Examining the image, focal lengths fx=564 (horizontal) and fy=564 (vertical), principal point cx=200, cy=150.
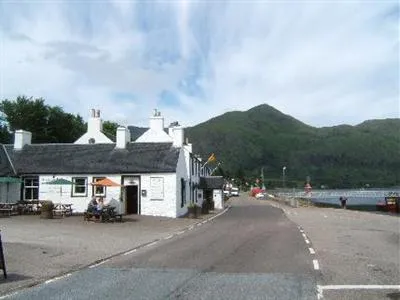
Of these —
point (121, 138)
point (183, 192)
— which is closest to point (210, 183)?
point (183, 192)

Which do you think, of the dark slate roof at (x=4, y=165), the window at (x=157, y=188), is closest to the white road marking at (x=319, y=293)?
the window at (x=157, y=188)

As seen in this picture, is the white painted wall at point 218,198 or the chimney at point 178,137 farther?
the white painted wall at point 218,198

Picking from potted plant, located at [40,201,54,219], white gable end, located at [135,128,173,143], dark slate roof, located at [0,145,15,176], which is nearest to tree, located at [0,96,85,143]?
white gable end, located at [135,128,173,143]

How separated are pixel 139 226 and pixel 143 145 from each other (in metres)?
14.0

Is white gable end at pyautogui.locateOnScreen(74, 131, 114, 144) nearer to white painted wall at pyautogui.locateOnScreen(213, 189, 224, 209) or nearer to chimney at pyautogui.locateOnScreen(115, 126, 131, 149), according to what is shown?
chimney at pyautogui.locateOnScreen(115, 126, 131, 149)

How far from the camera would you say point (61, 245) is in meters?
20.2

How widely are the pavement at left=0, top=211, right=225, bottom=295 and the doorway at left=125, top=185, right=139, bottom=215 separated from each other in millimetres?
7490

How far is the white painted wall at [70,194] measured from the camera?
136 feet

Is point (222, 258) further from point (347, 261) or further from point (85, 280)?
point (85, 280)

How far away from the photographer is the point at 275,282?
12.0 metres

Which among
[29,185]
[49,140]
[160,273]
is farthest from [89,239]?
[49,140]

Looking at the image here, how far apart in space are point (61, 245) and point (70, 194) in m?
22.6

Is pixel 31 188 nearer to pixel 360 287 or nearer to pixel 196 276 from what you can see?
pixel 196 276

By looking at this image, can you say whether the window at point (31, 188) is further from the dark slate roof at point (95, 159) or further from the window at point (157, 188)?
the window at point (157, 188)
